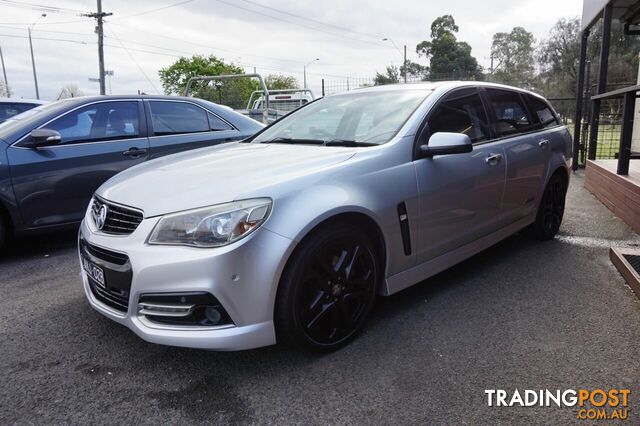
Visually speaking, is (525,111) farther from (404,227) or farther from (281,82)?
(281,82)

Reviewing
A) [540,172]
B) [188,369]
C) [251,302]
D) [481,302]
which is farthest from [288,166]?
[540,172]

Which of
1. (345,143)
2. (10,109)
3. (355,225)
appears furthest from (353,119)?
(10,109)

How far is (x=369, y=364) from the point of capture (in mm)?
2451

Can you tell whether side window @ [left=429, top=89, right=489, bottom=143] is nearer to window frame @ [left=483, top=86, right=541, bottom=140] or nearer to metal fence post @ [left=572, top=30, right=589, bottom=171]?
window frame @ [left=483, top=86, right=541, bottom=140]

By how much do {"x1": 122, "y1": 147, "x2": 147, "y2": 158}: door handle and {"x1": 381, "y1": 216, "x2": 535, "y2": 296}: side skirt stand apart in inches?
127

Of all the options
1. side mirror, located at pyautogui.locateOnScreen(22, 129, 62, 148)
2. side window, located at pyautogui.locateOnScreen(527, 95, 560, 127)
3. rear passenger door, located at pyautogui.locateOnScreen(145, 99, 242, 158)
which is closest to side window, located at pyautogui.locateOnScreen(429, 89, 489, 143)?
side window, located at pyautogui.locateOnScreen(527, 95, 560, 127)

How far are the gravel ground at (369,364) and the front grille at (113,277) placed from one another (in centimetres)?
34

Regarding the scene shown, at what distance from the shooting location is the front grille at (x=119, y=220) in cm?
237

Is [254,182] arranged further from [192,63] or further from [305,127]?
[192,63]

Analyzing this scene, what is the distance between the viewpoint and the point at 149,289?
2180mm

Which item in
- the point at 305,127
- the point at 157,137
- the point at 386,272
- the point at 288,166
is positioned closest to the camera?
the point at 288,166

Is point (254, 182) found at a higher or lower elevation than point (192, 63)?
lower

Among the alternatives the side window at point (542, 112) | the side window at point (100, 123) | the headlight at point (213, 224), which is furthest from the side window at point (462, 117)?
the side window at point (100, 123)

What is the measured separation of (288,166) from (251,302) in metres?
0.80
